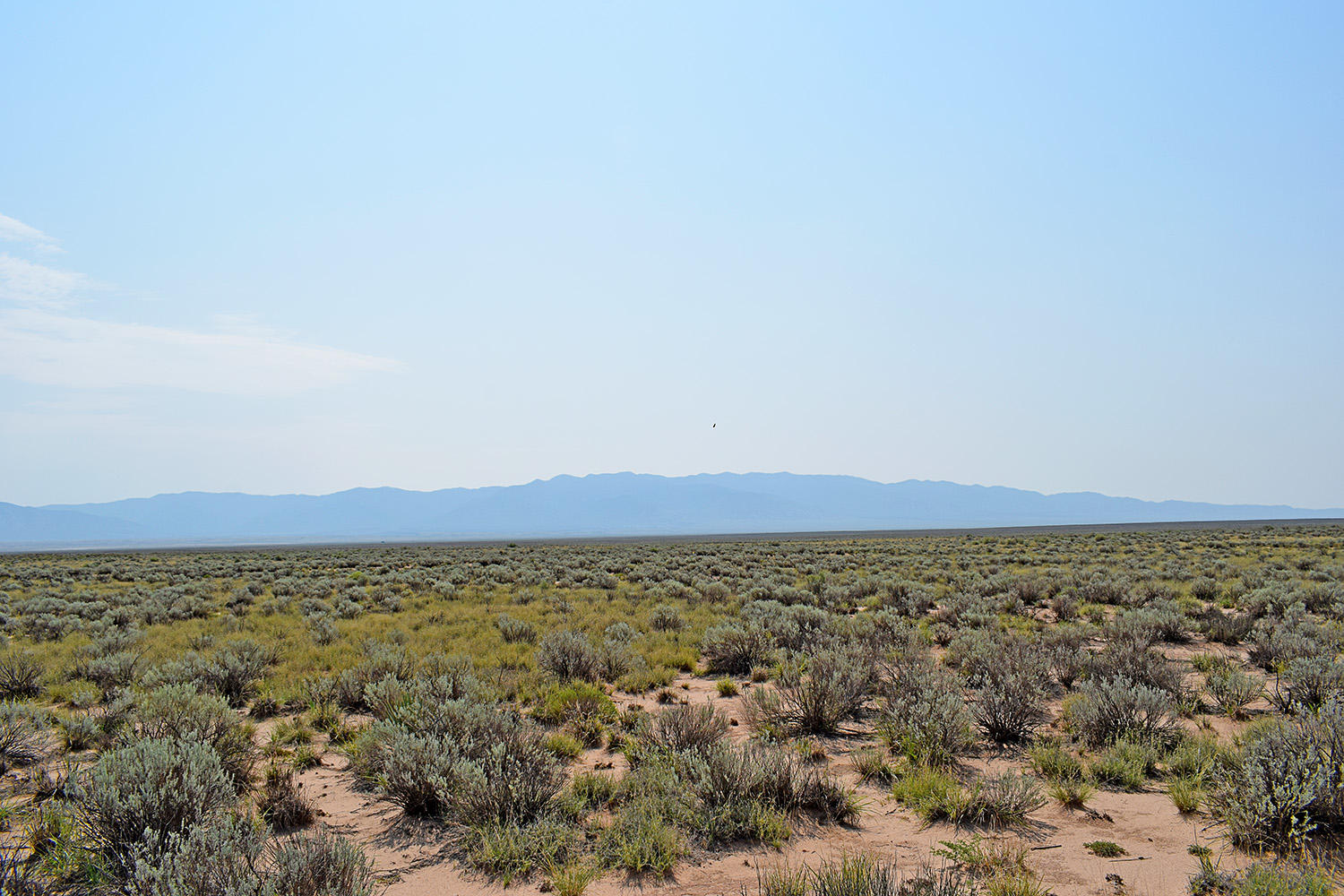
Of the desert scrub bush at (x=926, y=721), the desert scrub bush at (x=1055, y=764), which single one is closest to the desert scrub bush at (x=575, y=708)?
the desert scrub bush at (x=926, y=721)

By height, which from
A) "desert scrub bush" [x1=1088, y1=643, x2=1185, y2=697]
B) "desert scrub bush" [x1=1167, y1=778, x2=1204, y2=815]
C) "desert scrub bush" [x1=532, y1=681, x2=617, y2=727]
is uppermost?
"desert scrub bush" [x1=1088, y1=643, x2=1185, y2=697]

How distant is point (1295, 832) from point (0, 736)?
11.4 meters

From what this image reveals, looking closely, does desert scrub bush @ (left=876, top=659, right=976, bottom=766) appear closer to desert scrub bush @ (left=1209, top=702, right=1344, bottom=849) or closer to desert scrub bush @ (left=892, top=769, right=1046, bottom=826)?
desert scrub bush @ (left=892, top=769, right=1046, bottom=826)

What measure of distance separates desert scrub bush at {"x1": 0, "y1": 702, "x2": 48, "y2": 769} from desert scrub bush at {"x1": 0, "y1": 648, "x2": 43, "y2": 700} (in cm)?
360

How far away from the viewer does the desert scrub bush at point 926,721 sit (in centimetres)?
635

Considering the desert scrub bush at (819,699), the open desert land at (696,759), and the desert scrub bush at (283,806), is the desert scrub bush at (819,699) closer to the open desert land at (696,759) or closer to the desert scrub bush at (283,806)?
the open desert land at (696,759)

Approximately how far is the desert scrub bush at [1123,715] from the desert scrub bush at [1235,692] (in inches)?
54.3

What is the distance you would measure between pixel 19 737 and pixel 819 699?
8613 mm

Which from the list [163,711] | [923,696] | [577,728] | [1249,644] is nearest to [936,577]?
[1249,644]

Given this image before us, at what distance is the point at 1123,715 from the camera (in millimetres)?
6539

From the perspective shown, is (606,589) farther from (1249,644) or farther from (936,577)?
(1249,644)

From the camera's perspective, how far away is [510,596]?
763 inches

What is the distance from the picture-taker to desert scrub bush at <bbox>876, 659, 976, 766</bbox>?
20.8 feet

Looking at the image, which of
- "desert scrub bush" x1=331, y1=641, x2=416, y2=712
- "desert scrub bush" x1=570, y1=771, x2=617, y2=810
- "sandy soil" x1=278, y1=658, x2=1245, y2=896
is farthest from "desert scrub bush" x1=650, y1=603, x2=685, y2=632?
"sandy soil" x1=278, y1=658, x2=1245, y2=896
